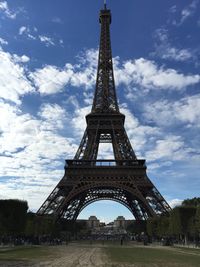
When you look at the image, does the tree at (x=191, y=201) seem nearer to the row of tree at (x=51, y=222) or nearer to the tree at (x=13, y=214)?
the row of tree at (x=51, y=222)

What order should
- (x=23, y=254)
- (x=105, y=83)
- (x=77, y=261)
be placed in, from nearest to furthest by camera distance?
(x=77, y=261), (x=23, y=254), (x=105, y=83)

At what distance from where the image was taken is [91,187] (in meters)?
77.0

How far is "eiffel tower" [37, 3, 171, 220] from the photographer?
7562 centimetres

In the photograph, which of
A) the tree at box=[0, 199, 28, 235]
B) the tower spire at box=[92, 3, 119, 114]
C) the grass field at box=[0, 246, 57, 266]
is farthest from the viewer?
the tower spire at box=[92, 3, 119, 114]

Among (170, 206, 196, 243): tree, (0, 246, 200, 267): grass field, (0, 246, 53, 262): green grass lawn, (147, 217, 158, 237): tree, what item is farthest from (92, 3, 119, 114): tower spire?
(0, 246, 200, 267): grass field

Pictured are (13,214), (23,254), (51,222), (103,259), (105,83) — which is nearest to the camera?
(103,259)

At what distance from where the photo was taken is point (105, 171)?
78.8 meters

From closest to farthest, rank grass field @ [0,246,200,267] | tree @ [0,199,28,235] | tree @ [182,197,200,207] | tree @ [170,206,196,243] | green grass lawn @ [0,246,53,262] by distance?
grass field @ [0,246,200,267] < green grass lawn @ [0,246,53,262] < tree @ [0,199,28,235] < tree @ [170,206,196,243] < tree @ [182,197,200,207]

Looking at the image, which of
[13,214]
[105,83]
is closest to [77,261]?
[13,214]

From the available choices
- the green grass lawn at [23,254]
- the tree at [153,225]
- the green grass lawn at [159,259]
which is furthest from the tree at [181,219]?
the green grass lawn at [23,254]

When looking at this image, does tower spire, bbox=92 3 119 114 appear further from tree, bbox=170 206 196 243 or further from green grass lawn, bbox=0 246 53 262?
green grass lawn, bbox=0 246 53 262

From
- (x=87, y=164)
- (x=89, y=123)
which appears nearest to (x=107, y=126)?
(x=89, y=123)

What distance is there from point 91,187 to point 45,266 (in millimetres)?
53329

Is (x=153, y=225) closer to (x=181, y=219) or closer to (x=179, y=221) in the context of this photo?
(x=181, y=219)
